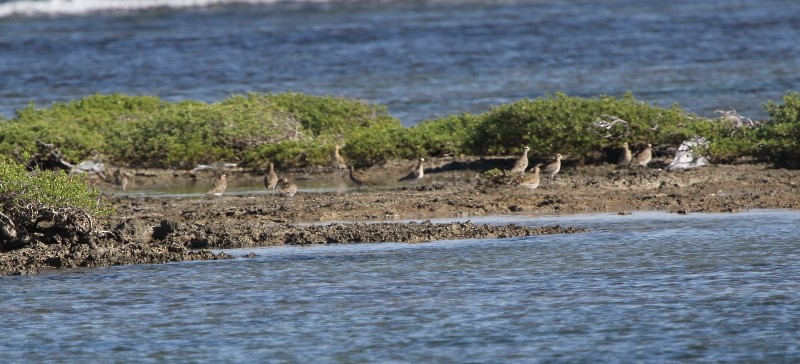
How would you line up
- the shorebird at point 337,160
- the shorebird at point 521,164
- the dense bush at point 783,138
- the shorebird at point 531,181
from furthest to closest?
the shorebird at point 337,160 → the shorebird at point 521,164 → the dense bush at point 783,138 → the shorebird at point 531,181

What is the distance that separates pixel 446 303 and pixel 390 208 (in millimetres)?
5197

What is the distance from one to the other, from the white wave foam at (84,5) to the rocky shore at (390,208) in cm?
6919

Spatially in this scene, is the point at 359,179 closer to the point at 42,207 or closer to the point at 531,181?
the point at 531,181

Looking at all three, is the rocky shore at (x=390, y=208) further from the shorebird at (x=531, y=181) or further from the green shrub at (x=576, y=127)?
the green shrub at (x=576, y=127)

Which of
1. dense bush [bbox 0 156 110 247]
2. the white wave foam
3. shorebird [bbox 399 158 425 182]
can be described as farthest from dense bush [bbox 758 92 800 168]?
the white wave foam

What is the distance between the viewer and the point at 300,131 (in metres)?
23.0

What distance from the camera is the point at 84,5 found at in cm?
8925

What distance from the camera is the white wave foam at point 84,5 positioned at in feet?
285

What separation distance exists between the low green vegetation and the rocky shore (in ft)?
1.80

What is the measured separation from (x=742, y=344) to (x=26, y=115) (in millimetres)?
15568

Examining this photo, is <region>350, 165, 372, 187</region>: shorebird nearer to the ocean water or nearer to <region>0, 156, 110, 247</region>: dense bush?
<region>0, 156, 110, 247</region>: dense bush

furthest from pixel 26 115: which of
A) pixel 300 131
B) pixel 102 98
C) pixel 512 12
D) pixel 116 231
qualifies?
pixel 512 12

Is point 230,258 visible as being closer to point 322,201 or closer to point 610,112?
point 322,201

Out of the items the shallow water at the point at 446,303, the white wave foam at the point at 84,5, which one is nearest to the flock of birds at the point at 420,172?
the shallow water at the point at 446,303
